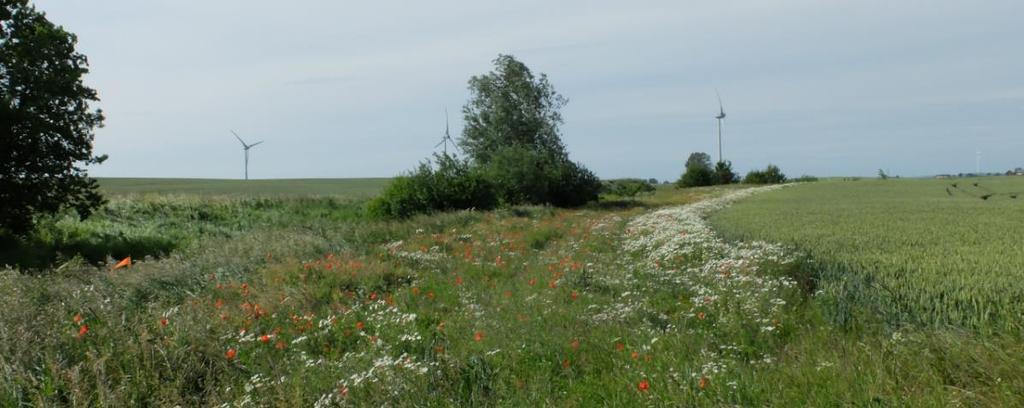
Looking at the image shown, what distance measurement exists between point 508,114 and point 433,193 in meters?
25.5

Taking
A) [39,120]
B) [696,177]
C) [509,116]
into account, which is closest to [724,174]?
[696,177]

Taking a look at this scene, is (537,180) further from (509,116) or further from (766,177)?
(766,177)

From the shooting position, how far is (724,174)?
77250 millimetres

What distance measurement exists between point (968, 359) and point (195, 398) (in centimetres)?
601

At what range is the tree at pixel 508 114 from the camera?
59.6 m

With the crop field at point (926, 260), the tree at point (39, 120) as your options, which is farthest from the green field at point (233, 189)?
the crop field at point (926, 260)

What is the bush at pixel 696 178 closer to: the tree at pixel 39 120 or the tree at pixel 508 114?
the tree at pixel 508 114

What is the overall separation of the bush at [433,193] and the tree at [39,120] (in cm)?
1238

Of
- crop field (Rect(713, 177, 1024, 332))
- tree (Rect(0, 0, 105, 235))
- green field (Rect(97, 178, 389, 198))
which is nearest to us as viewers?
crop field (Rect(713, 177, 1024, 332))

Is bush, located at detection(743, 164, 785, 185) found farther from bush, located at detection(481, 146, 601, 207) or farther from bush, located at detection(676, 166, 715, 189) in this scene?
bush, located at detection(481, 146, 601, 207)

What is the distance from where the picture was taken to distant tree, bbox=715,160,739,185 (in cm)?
7644

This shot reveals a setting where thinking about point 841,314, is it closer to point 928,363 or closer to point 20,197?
point 928,363

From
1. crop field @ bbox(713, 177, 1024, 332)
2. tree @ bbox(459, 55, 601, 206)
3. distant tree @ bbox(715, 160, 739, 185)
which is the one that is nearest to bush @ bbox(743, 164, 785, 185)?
distant tree @ bbox(715, 160, 739, 185)

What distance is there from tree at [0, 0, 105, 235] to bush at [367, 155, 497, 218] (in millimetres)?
12383
